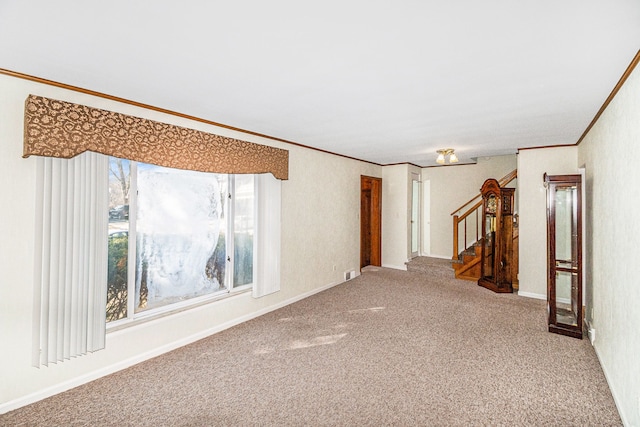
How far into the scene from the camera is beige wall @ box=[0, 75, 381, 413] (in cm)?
219

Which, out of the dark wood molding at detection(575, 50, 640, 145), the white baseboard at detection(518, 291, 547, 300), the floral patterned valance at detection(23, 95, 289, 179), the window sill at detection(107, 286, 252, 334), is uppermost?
the dark wood molding at detection(575, 50, 640, 145)

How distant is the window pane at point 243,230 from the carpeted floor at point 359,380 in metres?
0.66

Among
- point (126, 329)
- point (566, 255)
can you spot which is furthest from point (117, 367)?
point (566, 255)

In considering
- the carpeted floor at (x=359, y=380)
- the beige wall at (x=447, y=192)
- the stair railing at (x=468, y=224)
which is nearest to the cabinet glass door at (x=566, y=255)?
the carpeted floor at (x=359, y=380)

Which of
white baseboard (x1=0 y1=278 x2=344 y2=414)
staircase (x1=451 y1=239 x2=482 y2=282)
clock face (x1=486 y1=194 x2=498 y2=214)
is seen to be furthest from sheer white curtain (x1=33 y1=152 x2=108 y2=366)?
staircase (x1=451 y1=239 x2=482 y2=282)

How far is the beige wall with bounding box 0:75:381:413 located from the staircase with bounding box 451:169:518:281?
2854 millimetres

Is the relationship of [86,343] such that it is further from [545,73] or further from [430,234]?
[430,234]

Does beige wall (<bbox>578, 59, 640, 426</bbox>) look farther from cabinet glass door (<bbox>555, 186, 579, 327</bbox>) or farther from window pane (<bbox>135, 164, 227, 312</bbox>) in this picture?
window pane (<bbox>135, 164, 227, 312</bbox>)

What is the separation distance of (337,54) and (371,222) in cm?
538

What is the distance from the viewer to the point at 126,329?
2.79m

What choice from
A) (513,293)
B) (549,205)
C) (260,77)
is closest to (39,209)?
(260,77)

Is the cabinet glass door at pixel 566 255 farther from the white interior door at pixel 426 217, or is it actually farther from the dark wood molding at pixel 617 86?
the white interior door at pixel 426 217

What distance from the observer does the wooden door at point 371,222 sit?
688cm

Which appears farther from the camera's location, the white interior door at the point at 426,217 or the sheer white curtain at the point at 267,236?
the white interior door at the point at 426,217
